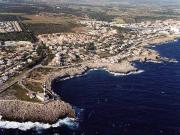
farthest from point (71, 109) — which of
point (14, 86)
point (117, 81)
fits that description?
point (117, 81)

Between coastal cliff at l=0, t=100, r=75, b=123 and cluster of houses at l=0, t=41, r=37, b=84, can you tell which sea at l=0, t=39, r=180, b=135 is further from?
cluster of houses at l=0, t=41, r=37, b=84

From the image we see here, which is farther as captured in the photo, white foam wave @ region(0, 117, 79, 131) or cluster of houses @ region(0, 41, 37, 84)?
cluster of houses @ region(0, 41, 37, 84)

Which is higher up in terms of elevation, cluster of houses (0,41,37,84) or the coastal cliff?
cluster of houses (0,41,37,84)

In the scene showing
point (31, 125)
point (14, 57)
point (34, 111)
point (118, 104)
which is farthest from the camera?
point (14, 57)

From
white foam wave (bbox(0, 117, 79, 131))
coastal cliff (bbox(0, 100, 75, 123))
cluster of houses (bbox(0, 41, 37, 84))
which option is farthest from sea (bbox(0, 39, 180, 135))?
cluster of houses (bbox(0, 41, 37, 84))

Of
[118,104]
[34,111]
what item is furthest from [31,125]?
[118,104]

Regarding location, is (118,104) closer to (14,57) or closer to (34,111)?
(34,111)
